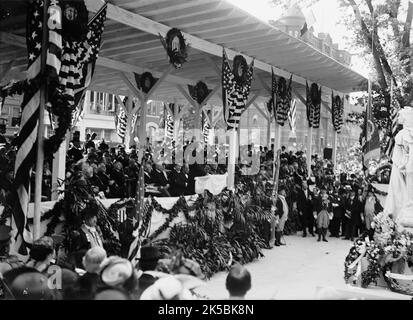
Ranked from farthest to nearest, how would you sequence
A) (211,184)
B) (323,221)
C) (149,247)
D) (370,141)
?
(323,221) → (370,141) → (211,184) → (149,247)

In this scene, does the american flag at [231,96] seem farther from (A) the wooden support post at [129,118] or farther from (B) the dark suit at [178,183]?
(A) the wooden support post at [129,118]

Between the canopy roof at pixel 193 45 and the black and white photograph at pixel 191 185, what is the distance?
0.05 meters

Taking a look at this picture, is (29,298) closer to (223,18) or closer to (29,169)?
(29,169)

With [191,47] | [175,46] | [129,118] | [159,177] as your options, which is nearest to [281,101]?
[191,47]

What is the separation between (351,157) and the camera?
61.7 ft

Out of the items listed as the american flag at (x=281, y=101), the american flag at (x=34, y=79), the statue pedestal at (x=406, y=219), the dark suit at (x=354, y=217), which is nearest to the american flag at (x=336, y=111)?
the american flag at (x=281, y=101)

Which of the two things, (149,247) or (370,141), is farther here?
(370,141)

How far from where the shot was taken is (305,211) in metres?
12.6

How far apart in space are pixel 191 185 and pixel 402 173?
483cm

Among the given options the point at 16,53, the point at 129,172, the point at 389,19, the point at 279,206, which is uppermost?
the point at 389,19

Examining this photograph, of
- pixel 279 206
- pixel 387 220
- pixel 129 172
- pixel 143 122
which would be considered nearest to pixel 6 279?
pixel 387 220

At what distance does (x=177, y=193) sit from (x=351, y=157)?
11105 millimetres

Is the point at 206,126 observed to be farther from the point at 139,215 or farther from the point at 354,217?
the point at 139,215

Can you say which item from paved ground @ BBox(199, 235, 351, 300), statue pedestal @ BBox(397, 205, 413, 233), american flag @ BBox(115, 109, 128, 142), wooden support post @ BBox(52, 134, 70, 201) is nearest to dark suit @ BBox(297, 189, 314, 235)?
paved ground @ BBox(199, 235, 351, 300)
